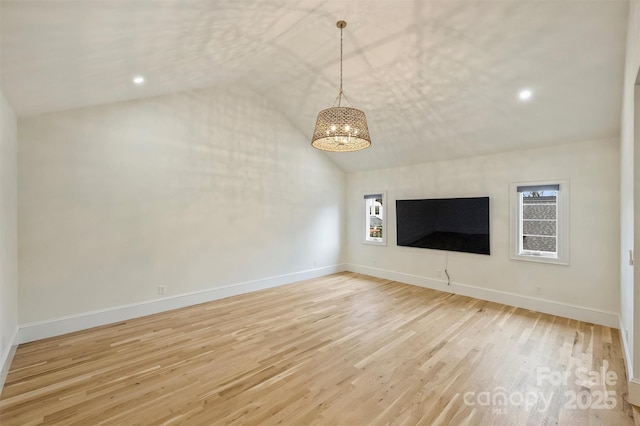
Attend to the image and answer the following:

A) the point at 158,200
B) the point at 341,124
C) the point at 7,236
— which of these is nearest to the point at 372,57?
the point at 341,124

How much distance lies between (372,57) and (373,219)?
12.8 ft

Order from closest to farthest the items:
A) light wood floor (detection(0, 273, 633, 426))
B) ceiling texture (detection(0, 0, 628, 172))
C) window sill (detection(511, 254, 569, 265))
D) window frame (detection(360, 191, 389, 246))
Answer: light wood floor (detection(0, 273, 633, 426))
ceiling texture (detection(0, 0, 628, 172))
window sill (detection(511, 254, 569, 265))
window frame (detection(360, 191, 389, 246))

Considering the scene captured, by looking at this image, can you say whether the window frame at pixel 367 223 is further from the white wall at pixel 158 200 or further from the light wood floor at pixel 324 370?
the light wood floor at pixel 324 370

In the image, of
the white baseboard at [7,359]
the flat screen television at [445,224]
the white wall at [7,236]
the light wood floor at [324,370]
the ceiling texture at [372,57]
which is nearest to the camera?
the light wood floor at [324,370]

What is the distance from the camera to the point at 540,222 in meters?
4.36

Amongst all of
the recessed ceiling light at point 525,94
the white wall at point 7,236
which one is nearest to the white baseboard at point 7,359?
the white wall at point 7,236

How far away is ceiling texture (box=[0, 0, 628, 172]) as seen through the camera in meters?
2.20

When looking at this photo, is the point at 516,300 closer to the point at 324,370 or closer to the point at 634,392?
the point at 634,392

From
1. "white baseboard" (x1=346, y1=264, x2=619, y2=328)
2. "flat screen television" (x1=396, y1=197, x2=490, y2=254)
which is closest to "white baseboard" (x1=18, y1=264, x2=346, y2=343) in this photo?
"white baseboard" (x1=346, y1=264, x2=619, y2=328)

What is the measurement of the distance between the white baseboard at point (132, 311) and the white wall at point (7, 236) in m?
0.21

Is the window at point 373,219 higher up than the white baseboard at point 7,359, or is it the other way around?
the window at point 373,219

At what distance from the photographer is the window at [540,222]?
405 centimetres

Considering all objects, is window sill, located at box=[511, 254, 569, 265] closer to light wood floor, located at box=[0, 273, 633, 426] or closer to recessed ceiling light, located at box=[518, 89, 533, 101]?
light wood floor, located at box=[0, 273, 633, 426]

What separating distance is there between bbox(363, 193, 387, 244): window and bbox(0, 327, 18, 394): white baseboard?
5810 mm
